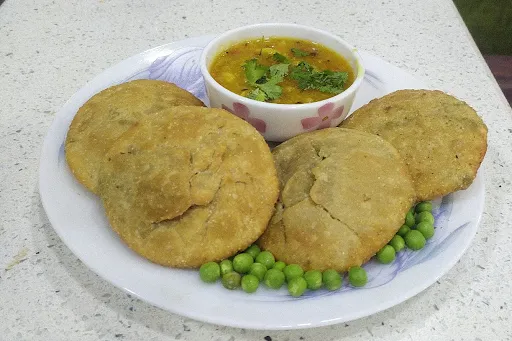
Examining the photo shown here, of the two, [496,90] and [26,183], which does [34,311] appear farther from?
[496,90]

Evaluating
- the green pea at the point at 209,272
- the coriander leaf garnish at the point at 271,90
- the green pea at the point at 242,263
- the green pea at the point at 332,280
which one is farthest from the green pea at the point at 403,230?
the coriander leaf garnish at the point at 271,90

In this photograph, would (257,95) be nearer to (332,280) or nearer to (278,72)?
(278,72)

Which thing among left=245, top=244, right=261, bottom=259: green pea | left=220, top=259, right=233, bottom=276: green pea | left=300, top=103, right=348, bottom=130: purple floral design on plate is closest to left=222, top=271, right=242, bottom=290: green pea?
left=220, top=259, right=233, bottom=276: green pea

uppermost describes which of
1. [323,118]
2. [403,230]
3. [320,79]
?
[320,79]

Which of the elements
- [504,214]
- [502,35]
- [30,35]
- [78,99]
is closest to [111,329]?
[78,99]

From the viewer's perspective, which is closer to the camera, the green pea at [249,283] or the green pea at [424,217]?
the green pea at [249,283]

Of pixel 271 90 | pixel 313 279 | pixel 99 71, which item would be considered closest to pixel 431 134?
pixel 271 90

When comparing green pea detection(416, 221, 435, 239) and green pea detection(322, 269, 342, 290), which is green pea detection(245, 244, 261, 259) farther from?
green pea detection(416, 221, 435, 239)

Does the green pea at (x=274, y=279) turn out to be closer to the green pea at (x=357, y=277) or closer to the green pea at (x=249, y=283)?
the green pea at (x=249, y=283)
